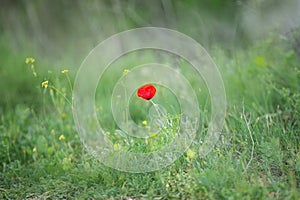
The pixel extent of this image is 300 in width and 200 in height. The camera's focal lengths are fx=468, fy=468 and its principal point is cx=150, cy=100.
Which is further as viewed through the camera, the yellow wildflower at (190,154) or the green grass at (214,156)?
the yellow wildflower at (190,154)

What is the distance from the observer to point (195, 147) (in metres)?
3.00

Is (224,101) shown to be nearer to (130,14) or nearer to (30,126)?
(30,126)

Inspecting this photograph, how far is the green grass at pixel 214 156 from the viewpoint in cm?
266

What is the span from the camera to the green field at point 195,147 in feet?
8.83

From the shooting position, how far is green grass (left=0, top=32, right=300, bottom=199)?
266cm

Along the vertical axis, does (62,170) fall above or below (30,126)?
below

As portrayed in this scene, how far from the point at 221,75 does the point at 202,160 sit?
1623 mm

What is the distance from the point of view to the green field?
2.69 m

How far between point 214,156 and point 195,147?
0.17 m

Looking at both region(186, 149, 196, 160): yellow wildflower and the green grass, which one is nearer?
the green grass

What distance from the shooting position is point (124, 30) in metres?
6.32

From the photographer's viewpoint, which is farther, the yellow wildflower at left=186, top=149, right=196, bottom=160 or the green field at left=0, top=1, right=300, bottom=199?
the yellow wildflower at left=186, top=149, right=196, bottom=160

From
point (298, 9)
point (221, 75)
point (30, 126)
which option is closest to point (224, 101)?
point (221, 75)

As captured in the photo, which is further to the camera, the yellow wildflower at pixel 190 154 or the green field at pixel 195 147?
the yellow wildflower at pixel 190 154
